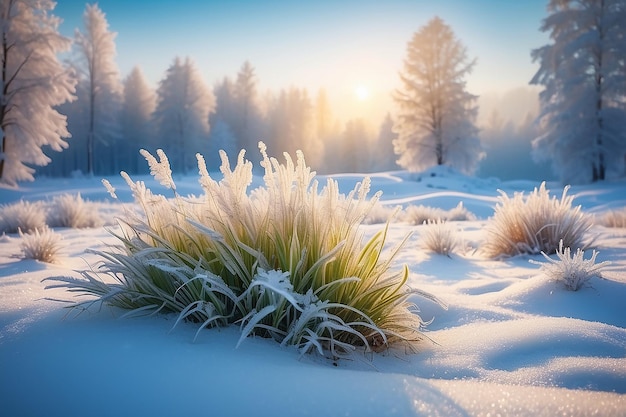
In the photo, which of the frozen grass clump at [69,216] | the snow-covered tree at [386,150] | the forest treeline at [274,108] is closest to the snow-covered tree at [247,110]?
the forest treeline at [274,108]

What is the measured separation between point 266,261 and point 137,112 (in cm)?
4676

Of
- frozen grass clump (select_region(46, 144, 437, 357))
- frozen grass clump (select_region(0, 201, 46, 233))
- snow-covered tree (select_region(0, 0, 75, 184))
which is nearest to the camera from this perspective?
frozen grass clump (select_region(46, 144, 437, 357))

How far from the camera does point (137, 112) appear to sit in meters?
43.0

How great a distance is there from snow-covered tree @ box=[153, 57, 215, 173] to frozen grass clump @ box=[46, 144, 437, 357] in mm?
36703

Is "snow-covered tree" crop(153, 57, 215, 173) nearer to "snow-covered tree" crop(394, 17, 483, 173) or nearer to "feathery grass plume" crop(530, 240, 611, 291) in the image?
"snow-covered tree" crop(394, 17, 483, 173)

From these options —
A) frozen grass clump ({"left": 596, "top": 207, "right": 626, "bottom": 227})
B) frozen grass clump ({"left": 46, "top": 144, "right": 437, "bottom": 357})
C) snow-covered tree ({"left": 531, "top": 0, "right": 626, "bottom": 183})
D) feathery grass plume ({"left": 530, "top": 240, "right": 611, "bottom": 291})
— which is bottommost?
frozen grass clump ({"left": 596, "top": 207, "right": 626, "bottom": 227})

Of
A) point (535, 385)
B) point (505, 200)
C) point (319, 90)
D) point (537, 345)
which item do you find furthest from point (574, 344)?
point (319, 90)

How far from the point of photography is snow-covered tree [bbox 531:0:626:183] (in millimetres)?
17359

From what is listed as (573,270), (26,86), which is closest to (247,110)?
(26,86)

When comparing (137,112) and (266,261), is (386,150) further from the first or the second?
(266,261)

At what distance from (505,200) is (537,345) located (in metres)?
3.15

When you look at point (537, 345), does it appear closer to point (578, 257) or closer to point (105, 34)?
point (578, 257)

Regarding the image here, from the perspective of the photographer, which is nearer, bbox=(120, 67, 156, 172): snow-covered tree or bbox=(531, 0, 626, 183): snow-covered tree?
bbox=(531, 0, 626, 183): snow-covered tree

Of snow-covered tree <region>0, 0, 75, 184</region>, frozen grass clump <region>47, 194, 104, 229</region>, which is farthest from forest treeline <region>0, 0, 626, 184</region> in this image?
frozen grass clump <region>47, 194, 104, 229</region>
